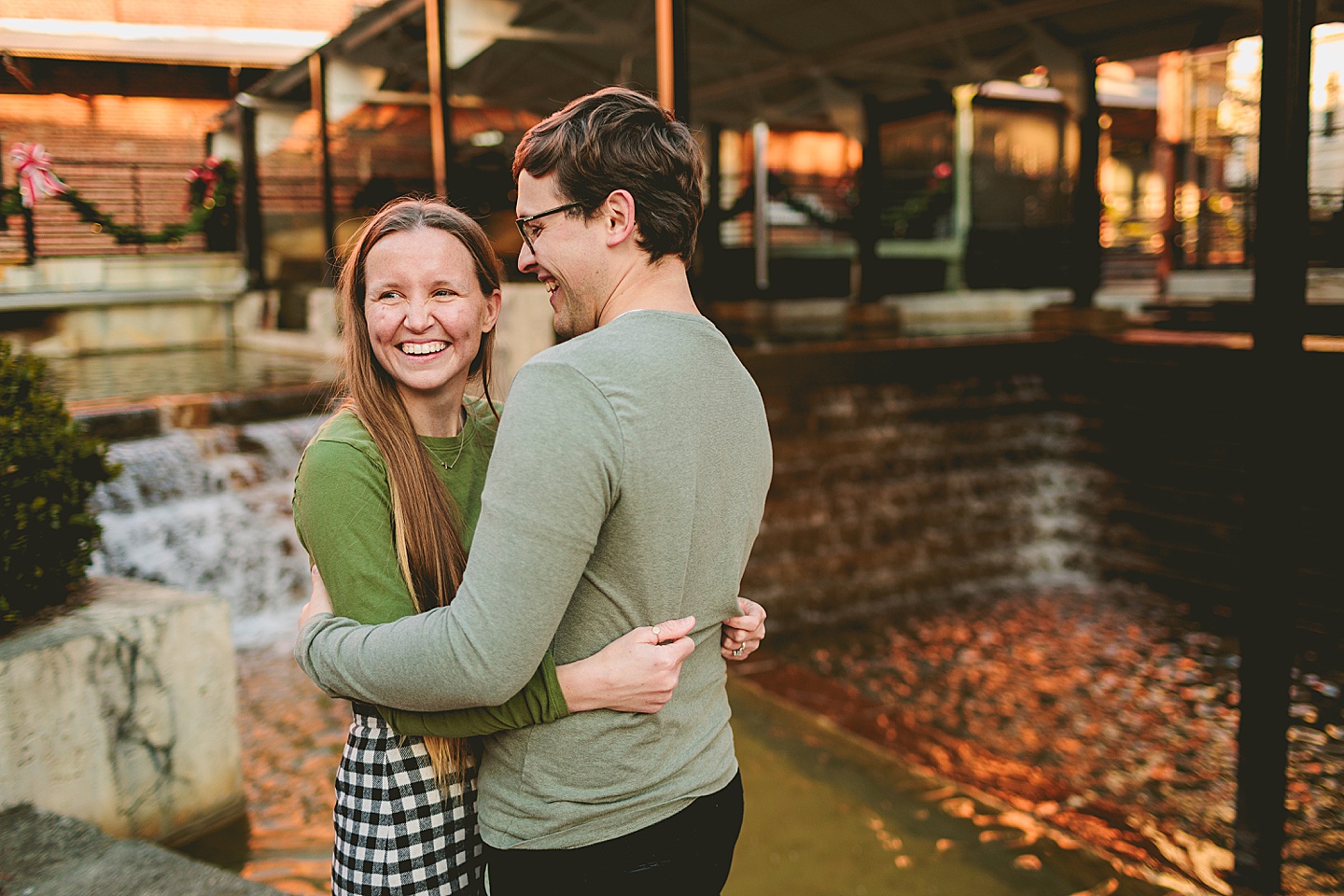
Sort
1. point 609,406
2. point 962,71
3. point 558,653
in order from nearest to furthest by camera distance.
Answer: point 609,406 < point 558,653 < point 962,71

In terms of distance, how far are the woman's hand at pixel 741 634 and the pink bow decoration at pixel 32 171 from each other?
1322cm

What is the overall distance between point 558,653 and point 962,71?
11.0 metres

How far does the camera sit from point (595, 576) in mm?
1340

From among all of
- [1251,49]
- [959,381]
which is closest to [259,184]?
[959,381]

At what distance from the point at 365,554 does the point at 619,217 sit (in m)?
0.59

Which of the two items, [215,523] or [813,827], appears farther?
[215,523]

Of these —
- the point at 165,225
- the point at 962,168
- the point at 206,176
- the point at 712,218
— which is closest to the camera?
the point at 712,218

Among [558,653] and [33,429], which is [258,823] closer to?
[33,429]

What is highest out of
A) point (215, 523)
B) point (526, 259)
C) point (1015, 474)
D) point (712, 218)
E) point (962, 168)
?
point (962, 168)

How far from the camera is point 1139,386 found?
8.06 m

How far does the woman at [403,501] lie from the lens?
143cm

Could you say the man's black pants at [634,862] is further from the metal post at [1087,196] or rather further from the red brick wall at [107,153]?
the red brick wall at [107,153]

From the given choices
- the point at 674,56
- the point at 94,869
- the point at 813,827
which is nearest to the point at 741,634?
the point at 94,869

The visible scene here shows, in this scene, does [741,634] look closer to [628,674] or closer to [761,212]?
[628,674]
